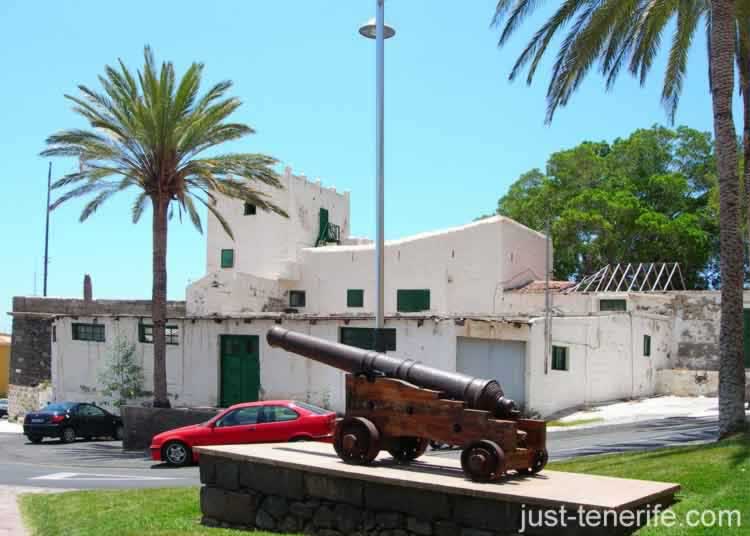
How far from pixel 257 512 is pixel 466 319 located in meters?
16.0

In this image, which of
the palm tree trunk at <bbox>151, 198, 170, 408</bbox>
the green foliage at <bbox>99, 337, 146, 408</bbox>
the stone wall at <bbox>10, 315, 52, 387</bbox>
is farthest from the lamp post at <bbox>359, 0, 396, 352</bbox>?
the stone wall at <bbox>10, 315, 52, 387</bbox>

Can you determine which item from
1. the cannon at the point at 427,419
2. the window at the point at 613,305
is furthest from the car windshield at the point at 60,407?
the window at the point at 613,305

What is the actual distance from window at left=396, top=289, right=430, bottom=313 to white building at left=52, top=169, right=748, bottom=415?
0.06m

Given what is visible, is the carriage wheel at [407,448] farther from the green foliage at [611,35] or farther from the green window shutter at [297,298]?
the green window shutter at [297,298]

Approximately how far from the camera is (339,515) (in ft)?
27.8

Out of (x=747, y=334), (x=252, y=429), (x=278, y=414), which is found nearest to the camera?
(x=252, y=429)

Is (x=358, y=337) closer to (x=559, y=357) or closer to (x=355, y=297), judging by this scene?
(x=559, y=357)

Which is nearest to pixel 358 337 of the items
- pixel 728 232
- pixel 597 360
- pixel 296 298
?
pixel 597 360

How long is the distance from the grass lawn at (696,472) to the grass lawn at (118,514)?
422cm

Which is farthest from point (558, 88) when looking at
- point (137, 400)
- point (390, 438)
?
point (137, 400)

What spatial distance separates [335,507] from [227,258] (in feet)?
96.3

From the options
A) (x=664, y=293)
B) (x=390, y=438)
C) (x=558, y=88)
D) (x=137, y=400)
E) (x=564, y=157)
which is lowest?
(x=137, y=400)

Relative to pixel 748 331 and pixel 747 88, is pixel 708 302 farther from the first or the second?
pixel 747 88

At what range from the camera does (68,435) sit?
25.5 meters
